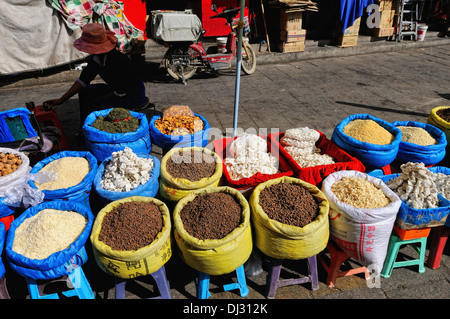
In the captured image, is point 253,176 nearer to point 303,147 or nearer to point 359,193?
point 303,147

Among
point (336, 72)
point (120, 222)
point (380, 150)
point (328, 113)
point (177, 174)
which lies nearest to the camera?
point (120, 222)

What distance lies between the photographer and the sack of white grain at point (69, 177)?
2627 mm

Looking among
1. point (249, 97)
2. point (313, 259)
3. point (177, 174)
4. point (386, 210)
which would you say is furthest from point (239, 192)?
point (249, 97)

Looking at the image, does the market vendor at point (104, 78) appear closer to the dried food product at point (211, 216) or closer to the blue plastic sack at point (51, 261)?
the blue plastic sack at point (51, 261)


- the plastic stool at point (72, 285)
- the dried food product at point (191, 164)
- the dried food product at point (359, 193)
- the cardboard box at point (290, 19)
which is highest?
the cardboard box at point (290, 19)

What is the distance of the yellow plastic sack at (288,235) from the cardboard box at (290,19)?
293 inches

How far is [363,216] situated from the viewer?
2.28 meters

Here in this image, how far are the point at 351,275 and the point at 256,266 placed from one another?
0.85 m

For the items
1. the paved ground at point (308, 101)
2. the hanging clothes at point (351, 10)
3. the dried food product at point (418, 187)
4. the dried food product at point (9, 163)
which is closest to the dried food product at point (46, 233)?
the paved ground at point (308, 101)

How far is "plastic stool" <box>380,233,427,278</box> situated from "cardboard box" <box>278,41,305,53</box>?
24.1 ft

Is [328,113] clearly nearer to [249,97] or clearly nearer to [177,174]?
[249,97]

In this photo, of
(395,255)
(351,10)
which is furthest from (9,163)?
(351,10)

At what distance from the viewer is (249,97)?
21.6ft

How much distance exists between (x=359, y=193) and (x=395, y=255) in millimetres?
716
